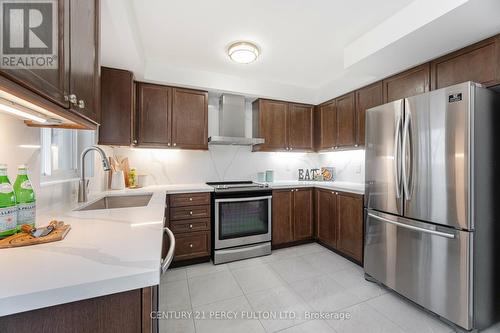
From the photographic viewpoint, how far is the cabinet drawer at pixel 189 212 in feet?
8.18

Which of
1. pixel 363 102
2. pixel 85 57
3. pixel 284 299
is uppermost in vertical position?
pixel 363 102

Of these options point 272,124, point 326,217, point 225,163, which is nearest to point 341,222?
point 326,217

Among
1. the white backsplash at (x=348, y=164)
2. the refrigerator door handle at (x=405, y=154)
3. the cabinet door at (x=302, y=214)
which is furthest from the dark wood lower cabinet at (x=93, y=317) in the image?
the white backsplash at (x=348, y=164)

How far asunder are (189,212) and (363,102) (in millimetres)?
2605

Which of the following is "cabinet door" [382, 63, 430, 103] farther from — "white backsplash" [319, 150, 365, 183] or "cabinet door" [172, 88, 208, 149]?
"cabinet door" [172, 88, 208, 149]

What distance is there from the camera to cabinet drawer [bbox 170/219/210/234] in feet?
8.23

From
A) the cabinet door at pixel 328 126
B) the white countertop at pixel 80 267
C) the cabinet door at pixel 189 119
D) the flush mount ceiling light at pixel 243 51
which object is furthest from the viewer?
the cabinet door at pixel 328 126

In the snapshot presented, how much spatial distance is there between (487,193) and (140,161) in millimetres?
3509

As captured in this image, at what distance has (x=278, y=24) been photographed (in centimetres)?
197

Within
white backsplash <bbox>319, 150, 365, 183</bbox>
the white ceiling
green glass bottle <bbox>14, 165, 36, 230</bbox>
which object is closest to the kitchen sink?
green glass bottle <bbox>14, 165, 36, 230</bbox>

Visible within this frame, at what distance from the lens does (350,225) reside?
2607mm

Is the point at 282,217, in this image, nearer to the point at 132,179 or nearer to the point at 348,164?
the point at 348,164

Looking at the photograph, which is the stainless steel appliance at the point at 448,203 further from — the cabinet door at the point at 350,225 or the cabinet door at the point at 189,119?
the cabinet door at the point at 189,119

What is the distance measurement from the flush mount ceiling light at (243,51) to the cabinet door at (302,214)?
1873mm
